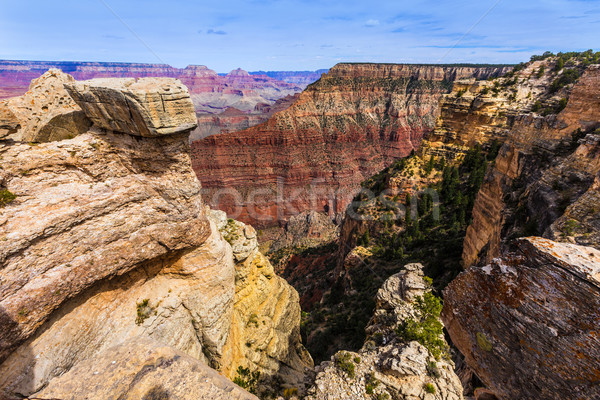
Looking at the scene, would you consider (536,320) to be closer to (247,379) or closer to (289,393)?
(289,393)

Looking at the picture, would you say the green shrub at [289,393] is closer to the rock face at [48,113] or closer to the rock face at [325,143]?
the rock face at [48,113]

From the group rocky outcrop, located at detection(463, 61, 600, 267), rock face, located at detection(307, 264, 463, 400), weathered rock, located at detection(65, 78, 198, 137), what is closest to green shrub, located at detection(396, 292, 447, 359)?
rock face, located at detection(307, 264, 463, 400)

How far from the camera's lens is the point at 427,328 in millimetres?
13570

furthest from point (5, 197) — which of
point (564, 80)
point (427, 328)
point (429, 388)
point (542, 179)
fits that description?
point (564, 80)

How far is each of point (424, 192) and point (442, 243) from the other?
39.5 feet

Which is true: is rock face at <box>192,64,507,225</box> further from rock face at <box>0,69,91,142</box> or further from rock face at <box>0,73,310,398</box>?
rock face at <box>0,69,91,142</box>

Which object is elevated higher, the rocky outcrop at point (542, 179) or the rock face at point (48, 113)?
the rock face at point (48, 113)

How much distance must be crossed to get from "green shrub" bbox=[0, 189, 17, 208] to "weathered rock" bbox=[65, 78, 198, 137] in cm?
369

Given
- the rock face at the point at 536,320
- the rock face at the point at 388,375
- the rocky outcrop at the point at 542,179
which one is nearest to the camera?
the rock face at the point at 536,320

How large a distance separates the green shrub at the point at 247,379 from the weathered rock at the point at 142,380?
10347 mm

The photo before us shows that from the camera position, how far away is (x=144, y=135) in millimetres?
10148

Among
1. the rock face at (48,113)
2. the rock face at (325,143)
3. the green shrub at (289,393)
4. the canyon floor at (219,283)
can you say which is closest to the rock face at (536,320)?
the canyon floor at (219,283)

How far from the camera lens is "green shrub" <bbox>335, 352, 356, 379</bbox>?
1203 centimetres

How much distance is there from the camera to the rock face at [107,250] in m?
7.92
